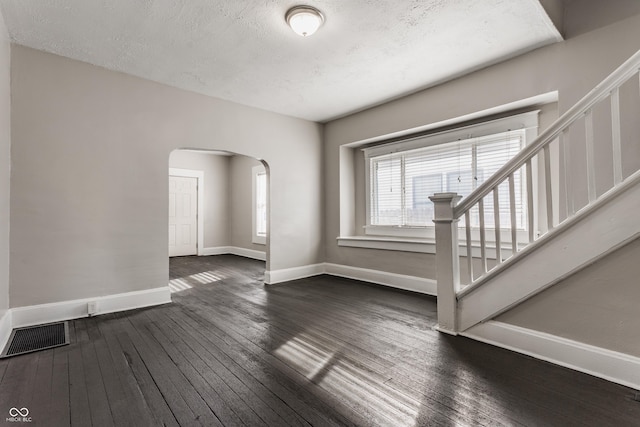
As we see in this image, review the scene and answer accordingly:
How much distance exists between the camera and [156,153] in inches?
137

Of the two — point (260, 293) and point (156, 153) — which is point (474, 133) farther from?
point (156, 153)

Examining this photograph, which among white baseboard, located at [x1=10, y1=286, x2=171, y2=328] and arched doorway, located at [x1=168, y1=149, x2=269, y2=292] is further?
arched doorway, located at [x1=168, y1=149, x2=269, y2=292]

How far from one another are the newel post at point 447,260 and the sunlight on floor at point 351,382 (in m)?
0.98

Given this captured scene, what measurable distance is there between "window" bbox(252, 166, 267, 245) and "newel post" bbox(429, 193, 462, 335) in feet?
16.1

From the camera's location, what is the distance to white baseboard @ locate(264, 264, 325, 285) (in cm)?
446

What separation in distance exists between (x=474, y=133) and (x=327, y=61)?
1991mm

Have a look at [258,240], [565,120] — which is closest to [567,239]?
[565,120]

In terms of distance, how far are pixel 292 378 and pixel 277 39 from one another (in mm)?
2729

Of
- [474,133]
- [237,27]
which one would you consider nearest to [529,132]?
[474,133]

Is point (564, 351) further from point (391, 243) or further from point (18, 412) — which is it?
point (18, 412)

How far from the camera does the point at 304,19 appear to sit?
2.36m

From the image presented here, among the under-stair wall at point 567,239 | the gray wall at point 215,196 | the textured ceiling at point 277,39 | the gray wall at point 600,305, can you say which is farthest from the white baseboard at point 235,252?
the gray wall at point 600,305

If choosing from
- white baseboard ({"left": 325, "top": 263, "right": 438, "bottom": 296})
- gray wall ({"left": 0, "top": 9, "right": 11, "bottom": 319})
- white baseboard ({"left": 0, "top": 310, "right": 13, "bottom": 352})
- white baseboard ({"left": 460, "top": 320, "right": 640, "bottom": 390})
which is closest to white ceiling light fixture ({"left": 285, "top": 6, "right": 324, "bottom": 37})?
gray wall ({"left": 0, "top": 9, "right": 11, "bottom": 319})

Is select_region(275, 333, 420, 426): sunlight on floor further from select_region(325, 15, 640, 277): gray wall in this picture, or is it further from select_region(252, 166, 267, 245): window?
select_region(252, 166, 267, 245): window
